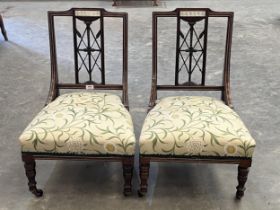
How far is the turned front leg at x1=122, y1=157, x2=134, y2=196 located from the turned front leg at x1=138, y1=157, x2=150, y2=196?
50 mm

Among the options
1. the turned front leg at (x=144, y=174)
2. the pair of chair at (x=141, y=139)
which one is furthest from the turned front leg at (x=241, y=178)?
the turned front leg at (x=144, y=174)

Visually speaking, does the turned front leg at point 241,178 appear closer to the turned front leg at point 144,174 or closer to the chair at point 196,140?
the chair at point 196,140

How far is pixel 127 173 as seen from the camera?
6.75ft

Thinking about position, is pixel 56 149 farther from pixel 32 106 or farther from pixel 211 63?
pixel 211 63

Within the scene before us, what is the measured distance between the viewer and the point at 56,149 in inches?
78.1

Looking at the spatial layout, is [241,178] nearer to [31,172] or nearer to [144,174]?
[144,174]

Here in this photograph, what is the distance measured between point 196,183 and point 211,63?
78.1 inches

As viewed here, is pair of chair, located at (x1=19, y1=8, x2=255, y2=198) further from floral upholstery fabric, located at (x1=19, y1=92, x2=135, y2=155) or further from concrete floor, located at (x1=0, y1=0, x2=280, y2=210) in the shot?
concrete floor, located at (x1=0, y1=0, x2=280, y2=210)

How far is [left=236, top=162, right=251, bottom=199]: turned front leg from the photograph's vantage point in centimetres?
Result: 202

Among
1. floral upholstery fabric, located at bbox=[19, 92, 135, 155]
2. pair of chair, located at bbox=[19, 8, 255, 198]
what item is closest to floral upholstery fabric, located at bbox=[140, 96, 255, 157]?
pair of chair, located at bbox=[19, 8, 255, 198]

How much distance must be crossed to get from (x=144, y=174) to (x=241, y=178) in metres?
0.48

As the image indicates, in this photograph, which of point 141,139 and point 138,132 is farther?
point 138,132

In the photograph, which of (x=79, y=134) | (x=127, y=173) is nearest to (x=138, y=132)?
(x=127, y=173)

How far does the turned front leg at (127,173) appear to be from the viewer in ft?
6.59
